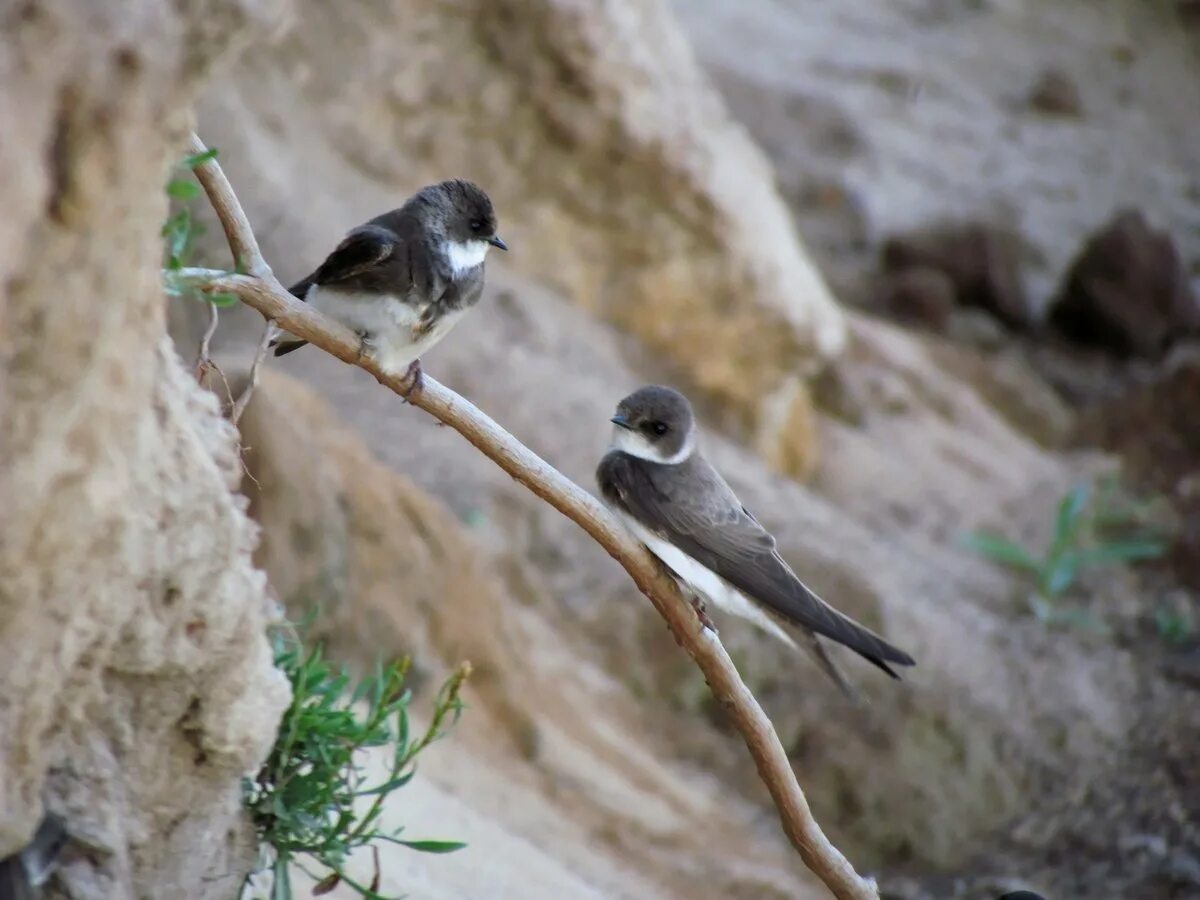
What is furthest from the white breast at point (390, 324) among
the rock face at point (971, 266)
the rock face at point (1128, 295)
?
the rock face at point (1128, 295)

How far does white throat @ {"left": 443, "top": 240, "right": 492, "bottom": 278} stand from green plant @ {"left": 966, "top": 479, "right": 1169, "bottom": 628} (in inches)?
182

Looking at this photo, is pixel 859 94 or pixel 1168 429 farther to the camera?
pixel 859 94

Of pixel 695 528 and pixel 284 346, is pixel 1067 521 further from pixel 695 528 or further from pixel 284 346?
pixel 284 346

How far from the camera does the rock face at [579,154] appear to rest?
772cm

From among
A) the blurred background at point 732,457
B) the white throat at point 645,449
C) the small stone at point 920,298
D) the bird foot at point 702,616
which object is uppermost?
the small stone at point 920,298

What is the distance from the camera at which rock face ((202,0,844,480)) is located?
25.3 feet

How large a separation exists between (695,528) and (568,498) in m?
0.63

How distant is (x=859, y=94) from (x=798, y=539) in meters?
7.08

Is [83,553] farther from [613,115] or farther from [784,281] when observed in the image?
[784,281]

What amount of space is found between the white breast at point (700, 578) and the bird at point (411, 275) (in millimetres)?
689

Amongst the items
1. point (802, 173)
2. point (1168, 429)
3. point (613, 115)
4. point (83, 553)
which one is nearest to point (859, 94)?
point (802, 173)

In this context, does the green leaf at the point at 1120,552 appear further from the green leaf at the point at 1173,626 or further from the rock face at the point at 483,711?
the rock face at the point at 483,711

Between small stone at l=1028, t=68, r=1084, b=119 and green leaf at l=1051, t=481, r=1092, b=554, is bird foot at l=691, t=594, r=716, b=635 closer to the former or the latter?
green leaf at l=1051, t=481, r=1092, b=554

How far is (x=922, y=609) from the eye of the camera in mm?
7168
